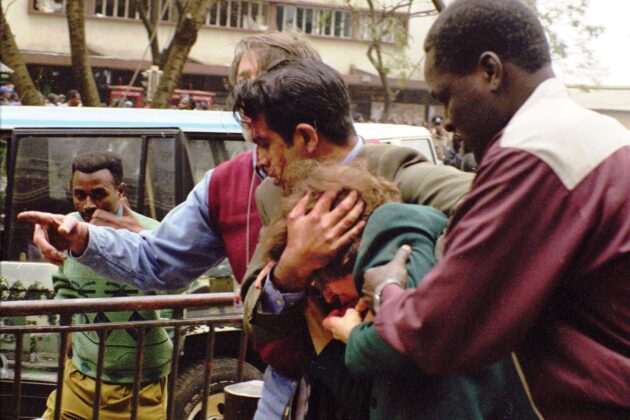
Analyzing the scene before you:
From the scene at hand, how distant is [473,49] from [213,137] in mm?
4254

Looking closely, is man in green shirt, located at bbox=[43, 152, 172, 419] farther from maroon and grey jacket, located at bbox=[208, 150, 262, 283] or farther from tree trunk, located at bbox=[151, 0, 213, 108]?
tree trunk, located at bbox=[151, 0, 213, 108]

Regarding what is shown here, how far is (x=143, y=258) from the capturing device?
10.5 ft

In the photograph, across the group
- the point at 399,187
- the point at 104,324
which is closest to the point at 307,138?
the point at 399,187

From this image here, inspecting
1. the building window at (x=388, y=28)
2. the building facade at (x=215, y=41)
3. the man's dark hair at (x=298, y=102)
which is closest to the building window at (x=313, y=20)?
the building facade at (x=215, y=41)

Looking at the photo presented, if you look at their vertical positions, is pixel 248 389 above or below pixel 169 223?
below

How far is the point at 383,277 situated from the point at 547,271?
0.33 m

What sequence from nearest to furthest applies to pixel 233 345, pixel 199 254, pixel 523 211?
pixel 523 211, pixel 199 254, pixel 233 345

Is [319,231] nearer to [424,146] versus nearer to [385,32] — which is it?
[424,146]

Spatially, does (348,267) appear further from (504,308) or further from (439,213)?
(504,308)

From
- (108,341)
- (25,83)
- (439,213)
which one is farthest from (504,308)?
(25,83)

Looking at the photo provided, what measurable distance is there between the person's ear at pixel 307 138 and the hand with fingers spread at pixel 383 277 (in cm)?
57

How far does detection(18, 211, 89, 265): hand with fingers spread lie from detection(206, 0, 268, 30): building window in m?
32.2

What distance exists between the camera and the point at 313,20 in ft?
122

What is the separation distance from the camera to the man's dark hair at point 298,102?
2502 mm
